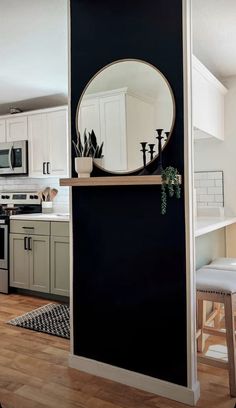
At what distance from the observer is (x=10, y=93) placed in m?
4.22

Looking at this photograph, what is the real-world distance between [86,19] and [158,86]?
70 cm

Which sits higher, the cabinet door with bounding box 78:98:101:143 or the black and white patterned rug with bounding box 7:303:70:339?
the cabinet door with bounding box 78:98:101:143

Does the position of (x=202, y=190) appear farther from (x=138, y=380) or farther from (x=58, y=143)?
(x=138, y=380)

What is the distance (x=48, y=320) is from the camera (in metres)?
3.23

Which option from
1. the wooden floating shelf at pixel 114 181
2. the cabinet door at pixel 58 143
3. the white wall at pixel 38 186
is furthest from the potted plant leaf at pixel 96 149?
the white wall at pixel 38 186

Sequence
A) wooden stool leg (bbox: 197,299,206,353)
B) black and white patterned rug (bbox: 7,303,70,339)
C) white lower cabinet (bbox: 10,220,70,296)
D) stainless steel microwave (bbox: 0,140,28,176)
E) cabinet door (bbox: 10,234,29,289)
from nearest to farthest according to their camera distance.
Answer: wooden stool leg (bbox: 197,299,206,353), black and white patterned rug (bbox: 7,303,70,339), white lower cabinet (bbox: 10,220,70,296), cabinet door (bbox: 10,234,29,289), stainless steel microwave (bbox: 0,140,28,176)

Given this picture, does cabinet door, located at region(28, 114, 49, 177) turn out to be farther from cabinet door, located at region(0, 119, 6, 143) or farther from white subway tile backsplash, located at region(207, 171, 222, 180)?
white subway tile backsplash, located at region(207, 171, 222, 180)

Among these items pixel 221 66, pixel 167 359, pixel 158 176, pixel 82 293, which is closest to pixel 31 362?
pixel 82 293

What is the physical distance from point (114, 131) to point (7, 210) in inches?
106

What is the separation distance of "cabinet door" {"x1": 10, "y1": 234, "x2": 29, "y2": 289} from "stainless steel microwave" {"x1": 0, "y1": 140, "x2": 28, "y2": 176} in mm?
888

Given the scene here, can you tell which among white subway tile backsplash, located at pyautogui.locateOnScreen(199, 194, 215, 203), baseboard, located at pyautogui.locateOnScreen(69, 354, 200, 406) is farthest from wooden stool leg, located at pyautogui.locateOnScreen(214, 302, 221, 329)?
white subway tile backsplash, located at pyautogui.locateOnScreen(199, 194, 215, 203)

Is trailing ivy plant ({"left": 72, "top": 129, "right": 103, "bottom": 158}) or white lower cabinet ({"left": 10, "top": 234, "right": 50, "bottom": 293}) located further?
white lower cabinet ({"left": 10, "top": 234, "right": 50, "bottom": 293})

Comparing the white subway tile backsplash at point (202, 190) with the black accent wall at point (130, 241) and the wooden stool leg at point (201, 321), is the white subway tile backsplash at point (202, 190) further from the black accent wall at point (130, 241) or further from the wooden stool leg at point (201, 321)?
the black accent wall at point (130, 241)

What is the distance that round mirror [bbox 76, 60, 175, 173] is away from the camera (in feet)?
6.59
